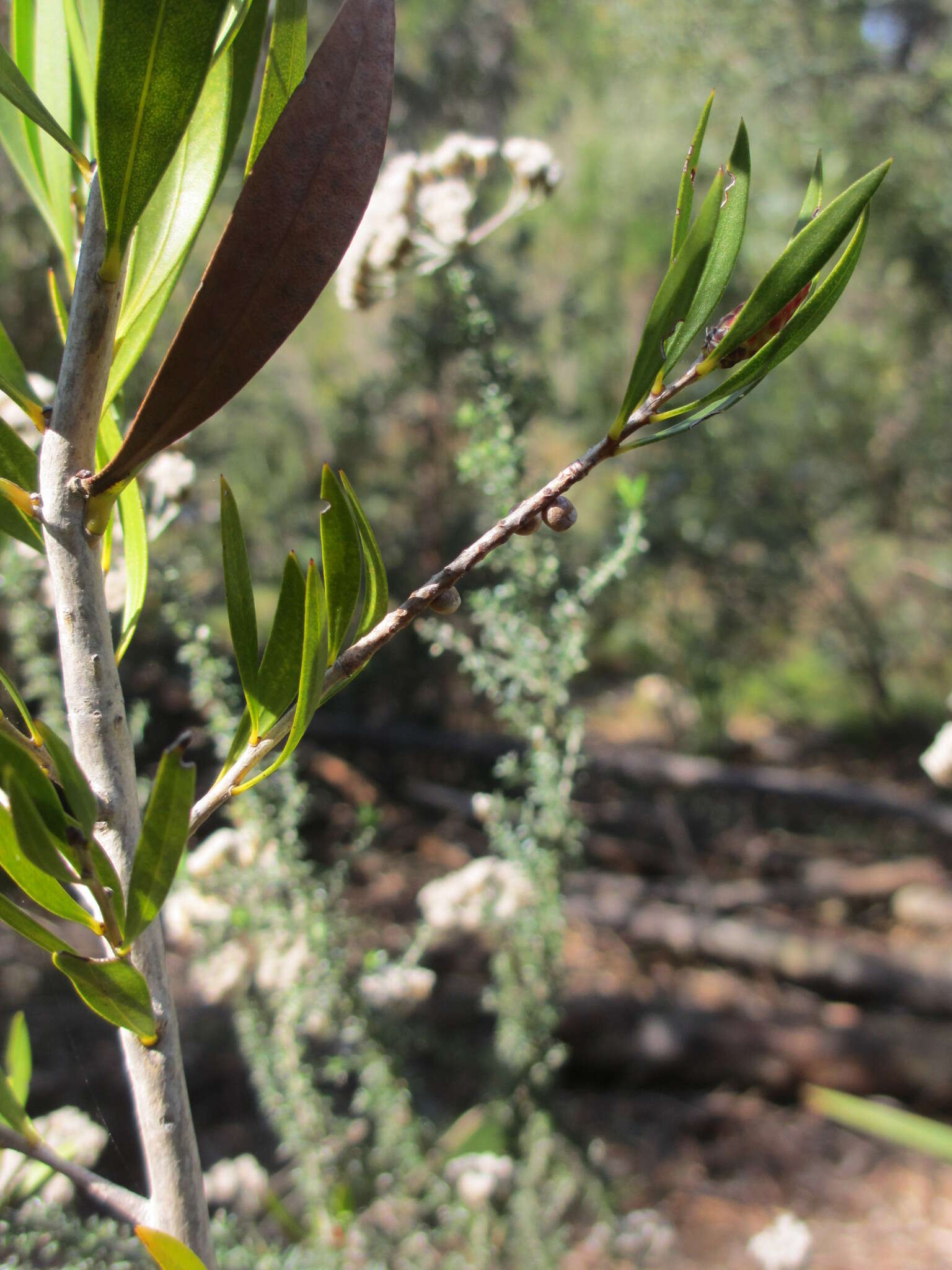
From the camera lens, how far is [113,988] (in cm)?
32

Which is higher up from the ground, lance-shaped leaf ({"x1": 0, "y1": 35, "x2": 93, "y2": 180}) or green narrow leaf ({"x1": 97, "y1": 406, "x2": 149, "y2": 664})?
lance-shaped leaf ({"x1": 0, "y1": 35, "x2": 93, "y2": 180})

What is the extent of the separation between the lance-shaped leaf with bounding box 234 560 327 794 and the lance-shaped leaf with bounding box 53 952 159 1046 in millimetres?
78

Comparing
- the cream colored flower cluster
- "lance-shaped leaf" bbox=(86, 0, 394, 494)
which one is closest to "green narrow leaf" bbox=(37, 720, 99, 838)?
"lance-shaped leaf" bbox=(86, 0, 394, 494)

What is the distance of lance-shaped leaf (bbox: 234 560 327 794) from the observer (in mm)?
326

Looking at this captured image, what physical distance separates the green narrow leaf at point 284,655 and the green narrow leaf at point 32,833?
10 centimetres

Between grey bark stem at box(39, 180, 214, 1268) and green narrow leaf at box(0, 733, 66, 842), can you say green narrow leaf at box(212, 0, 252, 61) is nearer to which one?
grey bark stem at box(39, 180, 214, 1268)

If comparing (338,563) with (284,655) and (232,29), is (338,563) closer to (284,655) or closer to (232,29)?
(284,655)

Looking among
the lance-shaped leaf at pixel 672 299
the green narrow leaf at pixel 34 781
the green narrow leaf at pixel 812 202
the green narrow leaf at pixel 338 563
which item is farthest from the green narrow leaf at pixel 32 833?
the green narrow leaf at pixel 812 202

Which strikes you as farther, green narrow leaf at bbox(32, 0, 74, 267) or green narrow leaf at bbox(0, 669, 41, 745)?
green narrow leaf at bbox(32, 0, 74, 267)

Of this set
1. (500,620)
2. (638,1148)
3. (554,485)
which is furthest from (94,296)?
(638,1148)

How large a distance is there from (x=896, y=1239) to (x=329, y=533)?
1909mm

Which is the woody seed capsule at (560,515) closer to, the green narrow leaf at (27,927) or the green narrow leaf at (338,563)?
the green narrow leaf at (338,563)

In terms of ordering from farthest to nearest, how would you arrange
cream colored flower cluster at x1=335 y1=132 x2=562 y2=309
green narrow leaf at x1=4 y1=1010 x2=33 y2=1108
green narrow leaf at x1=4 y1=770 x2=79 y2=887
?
cream colored flower cluster at x1=335 y1=132 x2=562 y2=309
green narrow leaf at x1=4 y1=1010 x2=33 y2=1108
green narrow leaf at x1=4 y1=770 x2=79 y2=887

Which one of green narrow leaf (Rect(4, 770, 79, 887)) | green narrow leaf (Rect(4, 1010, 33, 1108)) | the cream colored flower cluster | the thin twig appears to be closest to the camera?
green narrow leaf (Rect(4, 770, 79, 887))
